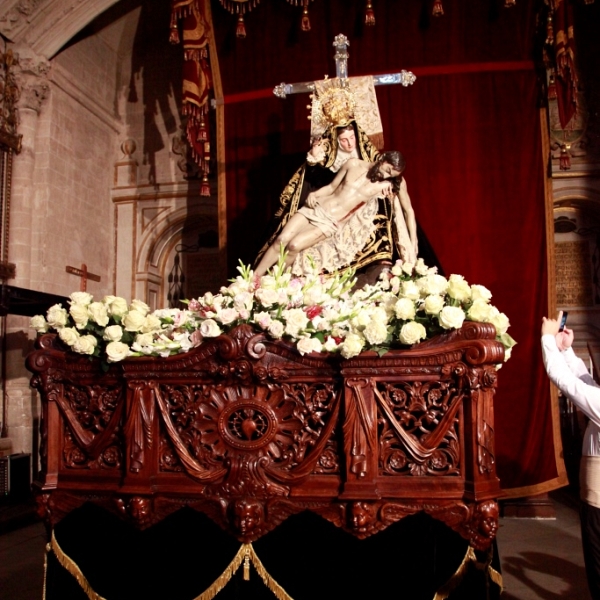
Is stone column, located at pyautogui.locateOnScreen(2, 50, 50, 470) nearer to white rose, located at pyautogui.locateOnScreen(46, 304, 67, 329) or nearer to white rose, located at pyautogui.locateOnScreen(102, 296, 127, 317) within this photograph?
white rose, located at pyautogui.locateOnScreen(46, 304, 67, 329)

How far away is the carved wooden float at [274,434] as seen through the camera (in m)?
2.19

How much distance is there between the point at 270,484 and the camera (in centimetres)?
233

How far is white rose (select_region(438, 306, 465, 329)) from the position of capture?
86.0 inches

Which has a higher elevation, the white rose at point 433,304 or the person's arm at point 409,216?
the person's arm at point 409,216

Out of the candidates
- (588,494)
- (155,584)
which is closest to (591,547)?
(588,494)

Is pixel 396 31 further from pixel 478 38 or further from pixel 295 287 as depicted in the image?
pixel 295 287

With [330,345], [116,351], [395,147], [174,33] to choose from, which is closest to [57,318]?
[116,351]

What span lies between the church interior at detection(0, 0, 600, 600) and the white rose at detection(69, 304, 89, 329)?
2629mm

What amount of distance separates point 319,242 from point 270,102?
9.49ft

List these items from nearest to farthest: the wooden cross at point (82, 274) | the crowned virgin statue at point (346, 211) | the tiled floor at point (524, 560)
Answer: the tiled floor at point (524, 560)
the crowned virgin statue at point (346, 211)
the wooden cross at point (82, 274)

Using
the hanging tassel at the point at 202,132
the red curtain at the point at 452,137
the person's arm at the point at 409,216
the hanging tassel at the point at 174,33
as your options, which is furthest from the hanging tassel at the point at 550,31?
the hanging tassel at the point at 174,33

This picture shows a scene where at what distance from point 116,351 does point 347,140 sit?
8.78ft

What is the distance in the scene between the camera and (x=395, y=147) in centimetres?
645

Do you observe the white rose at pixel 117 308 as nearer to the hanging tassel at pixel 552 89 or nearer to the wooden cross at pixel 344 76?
the wooden cross at pixel 344 76
